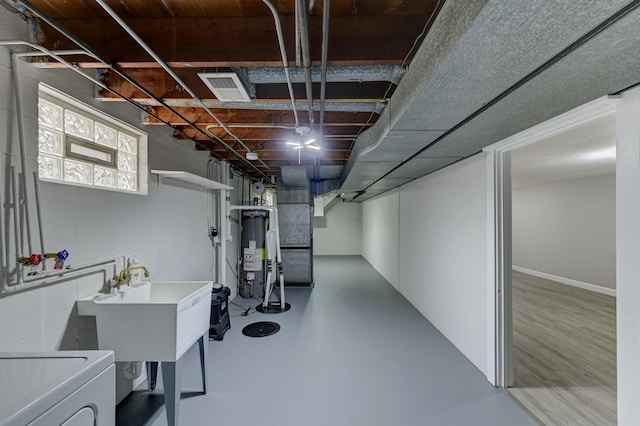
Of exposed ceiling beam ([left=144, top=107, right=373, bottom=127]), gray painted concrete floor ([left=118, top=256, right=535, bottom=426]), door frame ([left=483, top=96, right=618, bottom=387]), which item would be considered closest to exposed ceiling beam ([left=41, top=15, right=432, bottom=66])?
exposed ceiling beam ([left=144, top=107, right=373, bottom=127])

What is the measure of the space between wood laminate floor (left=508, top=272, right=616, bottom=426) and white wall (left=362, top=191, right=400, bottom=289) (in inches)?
85.2

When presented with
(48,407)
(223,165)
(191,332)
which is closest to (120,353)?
(191,332)

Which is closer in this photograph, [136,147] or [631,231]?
[631,231]

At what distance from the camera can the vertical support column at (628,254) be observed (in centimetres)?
122

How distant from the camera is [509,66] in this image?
1022 mm

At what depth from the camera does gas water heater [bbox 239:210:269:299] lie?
443 centimetres

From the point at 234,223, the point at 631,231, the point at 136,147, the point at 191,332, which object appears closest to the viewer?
the point at 631,231

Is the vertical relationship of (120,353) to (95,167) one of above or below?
below

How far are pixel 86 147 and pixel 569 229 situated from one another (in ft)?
26.3

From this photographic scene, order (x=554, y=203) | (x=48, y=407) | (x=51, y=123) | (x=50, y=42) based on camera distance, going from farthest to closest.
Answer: (x=554, y=203) → (x=51, y=123) → (x=50, y=42) → (x=48, y=407)

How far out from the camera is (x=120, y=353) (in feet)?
5.48

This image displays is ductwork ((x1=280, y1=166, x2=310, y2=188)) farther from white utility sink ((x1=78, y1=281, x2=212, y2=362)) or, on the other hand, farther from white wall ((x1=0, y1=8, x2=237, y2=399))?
white utility sink ((x1=78, y1=281, x2=212, y2=362))

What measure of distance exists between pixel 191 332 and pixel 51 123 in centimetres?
166

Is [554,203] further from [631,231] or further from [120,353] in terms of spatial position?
[120,353]
